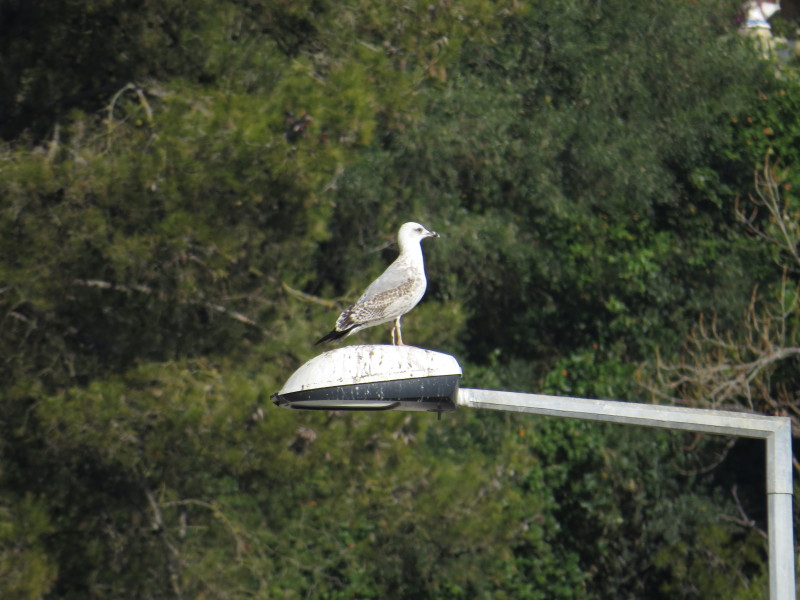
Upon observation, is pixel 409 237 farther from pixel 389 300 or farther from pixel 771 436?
pixel 771 436

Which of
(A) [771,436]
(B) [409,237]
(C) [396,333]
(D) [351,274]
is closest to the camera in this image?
(A) [771,436]

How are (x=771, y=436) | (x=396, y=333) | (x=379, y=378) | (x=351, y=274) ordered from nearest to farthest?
(x=771, y=436)
(x=379, y=378)
(x=396, y=333)
(x=351, y=274)

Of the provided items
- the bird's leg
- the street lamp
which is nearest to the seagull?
the bird's leg

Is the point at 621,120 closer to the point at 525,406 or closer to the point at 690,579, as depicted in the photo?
the point at 690,579

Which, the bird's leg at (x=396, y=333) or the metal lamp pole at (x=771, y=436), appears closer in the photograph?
the metal lamp pole at (x=771, y=436)

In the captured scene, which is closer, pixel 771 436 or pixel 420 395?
pixel 771 436

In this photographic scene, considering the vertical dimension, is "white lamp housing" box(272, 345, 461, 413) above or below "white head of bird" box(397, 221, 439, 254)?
below

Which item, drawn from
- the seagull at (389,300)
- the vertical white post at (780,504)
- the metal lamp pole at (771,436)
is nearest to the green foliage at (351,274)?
the seagull at (389,300)

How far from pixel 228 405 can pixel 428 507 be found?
185cm

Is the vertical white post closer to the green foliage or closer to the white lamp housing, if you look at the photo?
the white lamp housing

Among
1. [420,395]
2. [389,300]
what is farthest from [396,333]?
[420,395]

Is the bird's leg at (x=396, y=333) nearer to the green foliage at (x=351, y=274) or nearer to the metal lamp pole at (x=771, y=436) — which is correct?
the metal lamp pole at (x=771, y=436)

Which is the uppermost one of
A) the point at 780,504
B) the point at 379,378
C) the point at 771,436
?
the point at 379,378

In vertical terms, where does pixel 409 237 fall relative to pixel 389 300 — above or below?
above
